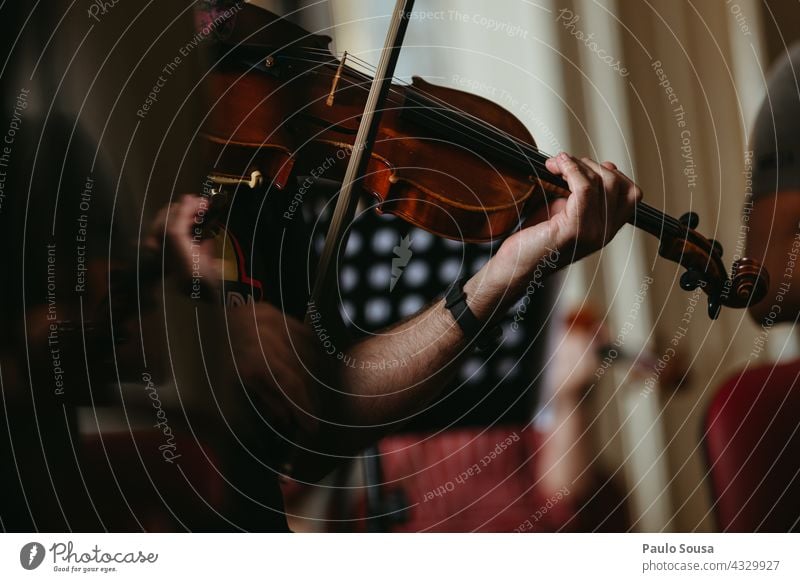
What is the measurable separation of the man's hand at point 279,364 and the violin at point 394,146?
0.10 metres

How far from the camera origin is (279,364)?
0.61 meters

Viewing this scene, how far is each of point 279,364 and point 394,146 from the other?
0.19m

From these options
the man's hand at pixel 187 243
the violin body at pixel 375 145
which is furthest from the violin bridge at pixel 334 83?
the man's hand at pixel 187 243

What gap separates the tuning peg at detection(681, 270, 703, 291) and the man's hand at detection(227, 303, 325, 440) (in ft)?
0.91

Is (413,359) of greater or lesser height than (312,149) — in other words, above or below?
below

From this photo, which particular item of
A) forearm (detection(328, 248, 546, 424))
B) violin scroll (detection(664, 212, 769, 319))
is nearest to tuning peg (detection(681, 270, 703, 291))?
violin scroll (detection(664, 212, 769, 319))

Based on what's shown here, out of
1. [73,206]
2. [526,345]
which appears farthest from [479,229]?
[73,206]

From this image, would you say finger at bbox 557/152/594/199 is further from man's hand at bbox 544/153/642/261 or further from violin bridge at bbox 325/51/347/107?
violin bridge at bbox 325/51/347/107

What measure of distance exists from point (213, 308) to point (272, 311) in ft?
0.16

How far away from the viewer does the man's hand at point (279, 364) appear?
1.98 ft

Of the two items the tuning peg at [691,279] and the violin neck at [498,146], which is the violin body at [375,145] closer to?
the violin neck at [498,146]

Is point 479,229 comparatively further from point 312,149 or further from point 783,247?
point 783,247

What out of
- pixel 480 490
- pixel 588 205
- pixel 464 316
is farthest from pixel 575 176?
pixel 480 490
